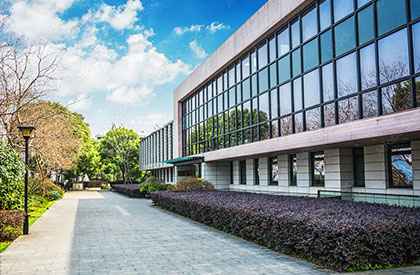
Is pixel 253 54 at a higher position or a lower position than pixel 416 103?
higher

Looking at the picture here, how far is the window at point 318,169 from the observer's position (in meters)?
15.8

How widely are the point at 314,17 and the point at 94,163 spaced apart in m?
42.8

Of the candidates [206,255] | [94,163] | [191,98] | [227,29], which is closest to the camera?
[206,255]

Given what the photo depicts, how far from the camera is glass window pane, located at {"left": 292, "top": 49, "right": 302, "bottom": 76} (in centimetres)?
1575

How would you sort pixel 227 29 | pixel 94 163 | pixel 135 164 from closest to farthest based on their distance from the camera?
pixel 227 29 → pixel 94 163 → pixel 135 164

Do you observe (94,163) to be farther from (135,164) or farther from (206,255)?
(206,255)

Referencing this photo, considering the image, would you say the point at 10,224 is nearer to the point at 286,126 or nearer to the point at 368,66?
the point at 286,126

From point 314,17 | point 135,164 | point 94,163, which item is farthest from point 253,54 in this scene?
point 135,164

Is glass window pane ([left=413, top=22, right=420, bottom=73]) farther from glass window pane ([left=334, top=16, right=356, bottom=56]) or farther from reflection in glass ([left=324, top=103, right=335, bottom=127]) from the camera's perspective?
reflection in glass ([left=324, top=103, right=335, bottom=127])

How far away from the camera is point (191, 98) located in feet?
104

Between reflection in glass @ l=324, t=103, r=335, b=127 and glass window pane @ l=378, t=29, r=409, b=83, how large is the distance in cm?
255

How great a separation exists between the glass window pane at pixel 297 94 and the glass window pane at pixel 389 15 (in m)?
4.58

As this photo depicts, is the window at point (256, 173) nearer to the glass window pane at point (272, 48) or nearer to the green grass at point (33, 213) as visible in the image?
the glass window pane at point (272, 48)

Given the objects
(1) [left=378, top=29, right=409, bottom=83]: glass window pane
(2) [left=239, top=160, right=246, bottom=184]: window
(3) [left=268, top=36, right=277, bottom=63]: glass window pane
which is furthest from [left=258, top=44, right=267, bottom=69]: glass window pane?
(1) [left=378, top=29, right=409, bottom=83]: glass window pane
